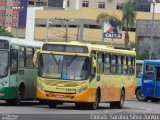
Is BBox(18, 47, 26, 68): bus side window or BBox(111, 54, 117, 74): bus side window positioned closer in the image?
BBox(18, 47, 26, 68): bus side window

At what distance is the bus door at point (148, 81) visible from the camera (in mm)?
42469

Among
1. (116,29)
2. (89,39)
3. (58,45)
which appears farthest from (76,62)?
(89,39)

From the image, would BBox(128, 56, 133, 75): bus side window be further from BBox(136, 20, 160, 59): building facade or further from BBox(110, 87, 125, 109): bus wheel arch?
BBox(136, 20, 160, 59): building facade

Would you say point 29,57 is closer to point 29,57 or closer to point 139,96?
point 29,57

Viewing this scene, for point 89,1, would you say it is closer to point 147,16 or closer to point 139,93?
point 147,16

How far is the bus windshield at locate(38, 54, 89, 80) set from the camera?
2728 centimetres

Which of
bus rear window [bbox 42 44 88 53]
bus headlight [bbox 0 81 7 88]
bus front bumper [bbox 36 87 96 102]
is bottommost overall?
bus front bumper [bbox 36 87 96 102]

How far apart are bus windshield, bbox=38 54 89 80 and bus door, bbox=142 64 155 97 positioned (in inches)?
610

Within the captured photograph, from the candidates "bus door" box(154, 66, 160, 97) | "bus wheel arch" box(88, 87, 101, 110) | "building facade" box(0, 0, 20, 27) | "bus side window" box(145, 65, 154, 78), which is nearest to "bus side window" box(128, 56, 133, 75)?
"bus wheel arch" box(88, 87, 101, 110)

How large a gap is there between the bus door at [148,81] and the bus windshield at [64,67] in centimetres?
1548

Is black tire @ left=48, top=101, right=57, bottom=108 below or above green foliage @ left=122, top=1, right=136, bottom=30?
below

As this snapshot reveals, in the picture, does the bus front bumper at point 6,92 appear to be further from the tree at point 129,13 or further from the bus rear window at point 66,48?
the tree at point 129,13

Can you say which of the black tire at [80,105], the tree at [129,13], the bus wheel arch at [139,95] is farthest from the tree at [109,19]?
the black tire at [80,105]

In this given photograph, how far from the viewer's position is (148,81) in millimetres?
42656
